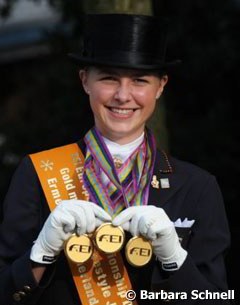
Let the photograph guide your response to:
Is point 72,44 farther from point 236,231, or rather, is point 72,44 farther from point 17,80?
point 17,80

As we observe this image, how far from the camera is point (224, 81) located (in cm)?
689

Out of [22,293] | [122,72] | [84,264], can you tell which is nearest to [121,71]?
[122,72]

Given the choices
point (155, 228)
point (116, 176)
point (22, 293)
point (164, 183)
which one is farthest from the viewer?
point (164, 183)

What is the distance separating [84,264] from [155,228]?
429 millimetres

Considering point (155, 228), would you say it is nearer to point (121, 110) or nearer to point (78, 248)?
point (78, 248)

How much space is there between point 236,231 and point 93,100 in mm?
3081

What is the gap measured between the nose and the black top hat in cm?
9

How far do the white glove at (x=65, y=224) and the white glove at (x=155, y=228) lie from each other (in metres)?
0.07

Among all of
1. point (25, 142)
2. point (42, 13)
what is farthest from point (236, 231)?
point (42, 13)

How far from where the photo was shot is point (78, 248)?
112 inches

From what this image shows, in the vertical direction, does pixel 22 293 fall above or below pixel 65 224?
below

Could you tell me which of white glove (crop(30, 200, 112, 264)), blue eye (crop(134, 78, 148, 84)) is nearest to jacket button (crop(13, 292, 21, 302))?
white glove (crop(30, 200, 112, 264))

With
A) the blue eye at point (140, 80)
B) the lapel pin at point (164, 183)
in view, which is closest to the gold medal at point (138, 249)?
the lapel pin at point (164, 183)

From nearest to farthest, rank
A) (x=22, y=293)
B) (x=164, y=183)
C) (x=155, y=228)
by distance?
1. (x=155, y=228)
2. (x=22, y=293)
3. (x=164, y=183)
